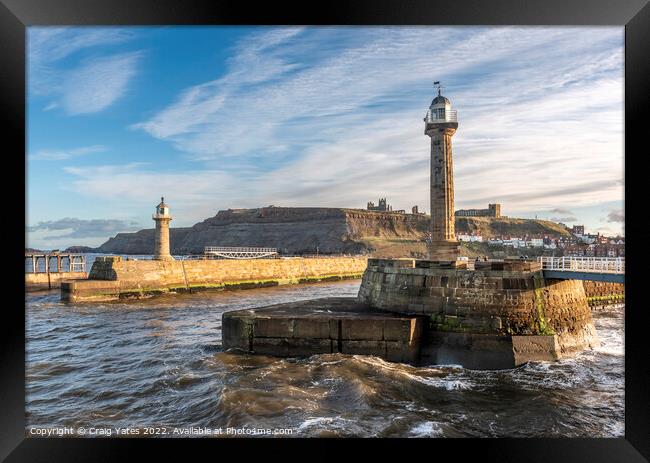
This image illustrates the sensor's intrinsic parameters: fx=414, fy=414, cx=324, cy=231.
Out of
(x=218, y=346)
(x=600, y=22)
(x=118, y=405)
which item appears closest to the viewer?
(x=600, y=22)

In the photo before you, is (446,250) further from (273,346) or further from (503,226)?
(503,226)

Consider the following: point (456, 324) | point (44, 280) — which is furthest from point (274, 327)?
point (44, 280)

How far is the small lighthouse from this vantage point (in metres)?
27.3

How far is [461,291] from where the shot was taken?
10.4 meters

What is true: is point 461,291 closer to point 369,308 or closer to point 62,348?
point 369,308

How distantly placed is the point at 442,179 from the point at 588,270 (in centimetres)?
848

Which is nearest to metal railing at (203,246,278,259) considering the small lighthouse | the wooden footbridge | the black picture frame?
the small lighthouse

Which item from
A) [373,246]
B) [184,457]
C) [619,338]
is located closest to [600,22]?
[184,457]

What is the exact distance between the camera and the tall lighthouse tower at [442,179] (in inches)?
686

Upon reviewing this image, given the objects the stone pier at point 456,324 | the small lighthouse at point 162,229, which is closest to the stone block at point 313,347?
the stone pier at point 456,324

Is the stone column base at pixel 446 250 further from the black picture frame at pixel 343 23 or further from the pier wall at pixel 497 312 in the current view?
the black picture frame at pixel 343 23

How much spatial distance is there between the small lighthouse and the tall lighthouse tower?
59.0 feet

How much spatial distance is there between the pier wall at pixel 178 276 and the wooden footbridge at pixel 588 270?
2202cm

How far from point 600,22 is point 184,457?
6.27m
